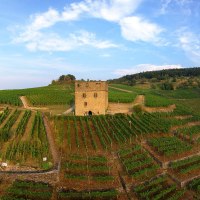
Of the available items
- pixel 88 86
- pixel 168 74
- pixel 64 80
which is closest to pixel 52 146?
pixel 88 86

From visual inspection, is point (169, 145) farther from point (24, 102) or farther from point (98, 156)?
point (24, 102)

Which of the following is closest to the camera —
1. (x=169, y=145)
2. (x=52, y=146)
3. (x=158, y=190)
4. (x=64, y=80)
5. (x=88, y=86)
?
(x=158, y=190)

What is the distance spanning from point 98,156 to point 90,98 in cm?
1284

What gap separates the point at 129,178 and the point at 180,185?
3.99 m

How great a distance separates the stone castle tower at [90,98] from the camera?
39344 millimetres

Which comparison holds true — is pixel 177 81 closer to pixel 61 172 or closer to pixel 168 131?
pixel 168 131

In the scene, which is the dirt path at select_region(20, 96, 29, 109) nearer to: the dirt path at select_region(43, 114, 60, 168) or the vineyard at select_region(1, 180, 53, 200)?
the dirt path at select_region(43, 114, 60, 168)

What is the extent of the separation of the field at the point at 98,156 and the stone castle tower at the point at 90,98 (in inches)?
90.0

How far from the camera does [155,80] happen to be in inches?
4198

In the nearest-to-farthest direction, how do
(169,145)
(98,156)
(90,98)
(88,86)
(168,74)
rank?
(98,156), (169,145), (90,98), (88,86), (168,74)

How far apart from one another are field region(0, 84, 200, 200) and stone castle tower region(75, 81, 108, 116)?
90.0 inches

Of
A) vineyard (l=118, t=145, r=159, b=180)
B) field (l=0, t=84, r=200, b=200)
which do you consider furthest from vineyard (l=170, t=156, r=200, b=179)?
vineyard (l=118, t=145, r=159, b=180)

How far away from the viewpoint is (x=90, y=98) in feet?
129

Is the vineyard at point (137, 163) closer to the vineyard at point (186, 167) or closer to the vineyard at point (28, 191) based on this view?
the vineyard at point (186, 167)
